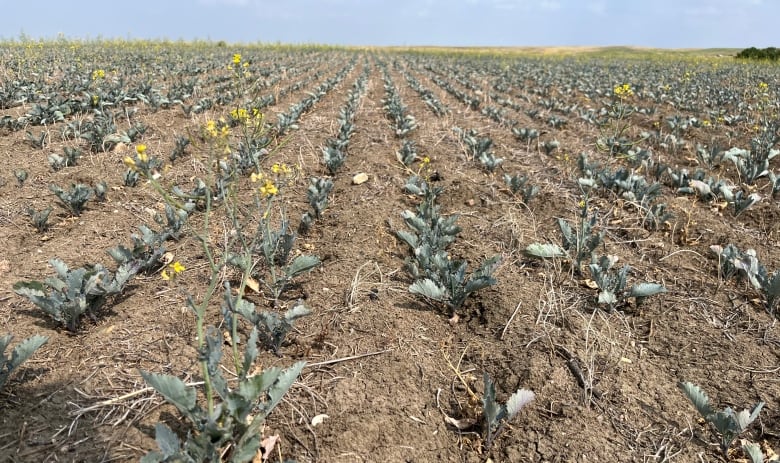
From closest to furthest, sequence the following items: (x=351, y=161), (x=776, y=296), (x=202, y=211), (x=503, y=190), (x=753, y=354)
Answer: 1. (x=753, y=354)
2. (x=776, y=296)
3. (x=202, y=211)
4. (x=503, y=190)
5. (x=351, y=161)

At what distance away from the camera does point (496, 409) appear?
2.40 m


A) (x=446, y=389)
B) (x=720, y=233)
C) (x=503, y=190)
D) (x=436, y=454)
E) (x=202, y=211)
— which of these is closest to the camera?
(x=436, y=454)

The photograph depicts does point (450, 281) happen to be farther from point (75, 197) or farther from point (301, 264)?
point (75, 197)

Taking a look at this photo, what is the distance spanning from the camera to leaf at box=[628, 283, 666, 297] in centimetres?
343

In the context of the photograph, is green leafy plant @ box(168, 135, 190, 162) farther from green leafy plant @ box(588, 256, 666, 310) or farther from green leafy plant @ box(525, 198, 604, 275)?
green leafy plant @ box(588, 256, 666, 310)

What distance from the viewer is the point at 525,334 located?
10.6 ft

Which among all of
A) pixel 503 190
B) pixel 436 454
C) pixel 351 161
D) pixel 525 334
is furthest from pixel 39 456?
pixel 351 161

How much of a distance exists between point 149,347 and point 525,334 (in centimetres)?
242

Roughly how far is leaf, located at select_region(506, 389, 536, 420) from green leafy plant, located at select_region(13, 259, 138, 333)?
268 cm

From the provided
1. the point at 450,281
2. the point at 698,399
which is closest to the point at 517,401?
the point at 698,399

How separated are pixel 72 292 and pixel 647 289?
3907mm

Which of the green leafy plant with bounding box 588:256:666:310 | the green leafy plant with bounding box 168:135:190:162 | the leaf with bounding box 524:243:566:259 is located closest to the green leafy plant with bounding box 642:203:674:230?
the leaf with bounding box 524:243:566:259

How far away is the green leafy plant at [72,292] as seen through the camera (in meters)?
3.04

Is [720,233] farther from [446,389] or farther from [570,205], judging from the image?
[446,389]
